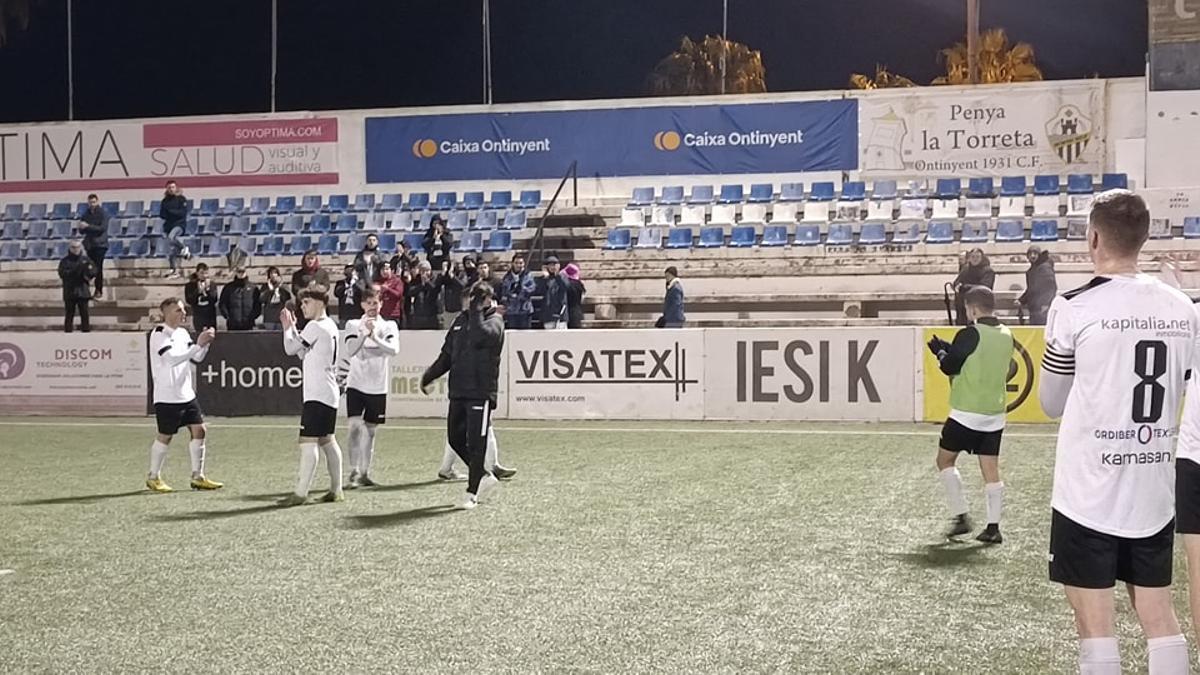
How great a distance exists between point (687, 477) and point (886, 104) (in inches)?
645

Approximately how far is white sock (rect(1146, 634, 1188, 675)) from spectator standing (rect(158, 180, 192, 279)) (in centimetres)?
2569

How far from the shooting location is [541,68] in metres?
43.0

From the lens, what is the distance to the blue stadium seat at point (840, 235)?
25703 millimetres

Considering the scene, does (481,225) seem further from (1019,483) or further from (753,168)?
(1019,483)

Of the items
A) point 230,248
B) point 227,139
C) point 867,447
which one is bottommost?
point 867,447

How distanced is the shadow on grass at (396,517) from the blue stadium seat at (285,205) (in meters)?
19.7

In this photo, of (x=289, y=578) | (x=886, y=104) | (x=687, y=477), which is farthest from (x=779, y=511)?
(x=886, y=104)

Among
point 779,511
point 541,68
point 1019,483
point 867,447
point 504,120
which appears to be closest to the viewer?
point 779,511

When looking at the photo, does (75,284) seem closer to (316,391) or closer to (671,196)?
(671,196)

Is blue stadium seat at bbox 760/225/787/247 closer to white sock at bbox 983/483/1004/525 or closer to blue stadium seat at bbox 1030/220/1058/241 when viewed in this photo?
Answer: blue stadium seat at bbox 1030/220/1058/241

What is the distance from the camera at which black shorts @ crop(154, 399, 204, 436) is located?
487 inches

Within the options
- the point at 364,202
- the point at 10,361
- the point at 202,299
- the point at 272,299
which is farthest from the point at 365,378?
the point at 364,202

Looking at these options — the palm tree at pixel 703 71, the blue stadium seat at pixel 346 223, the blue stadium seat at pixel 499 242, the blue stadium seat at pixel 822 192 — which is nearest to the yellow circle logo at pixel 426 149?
the blue stadium seat at pixel 346 223

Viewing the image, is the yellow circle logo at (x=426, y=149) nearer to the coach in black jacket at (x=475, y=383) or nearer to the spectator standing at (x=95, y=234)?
the spectator standing at (x=95, y=234)
